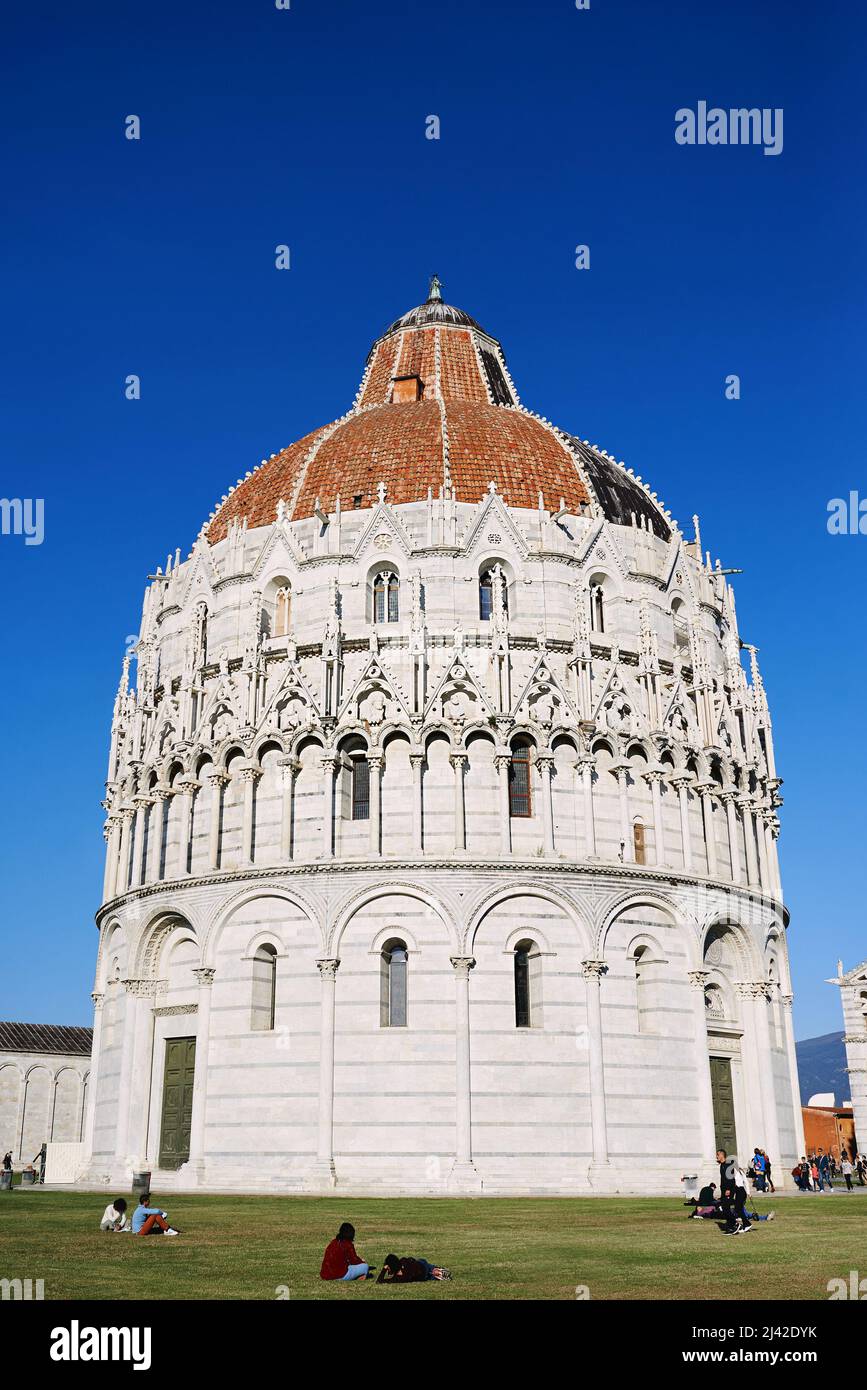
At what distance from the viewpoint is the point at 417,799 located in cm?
4062

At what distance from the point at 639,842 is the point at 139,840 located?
712 inches

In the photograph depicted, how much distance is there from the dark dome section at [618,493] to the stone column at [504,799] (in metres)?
12.5

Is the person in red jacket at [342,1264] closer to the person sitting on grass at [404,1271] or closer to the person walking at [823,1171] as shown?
the person sitting on grass at [404,1271]

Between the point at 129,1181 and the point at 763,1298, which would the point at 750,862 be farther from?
the point at 763,1298

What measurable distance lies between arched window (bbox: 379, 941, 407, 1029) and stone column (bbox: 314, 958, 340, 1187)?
152 centimetres

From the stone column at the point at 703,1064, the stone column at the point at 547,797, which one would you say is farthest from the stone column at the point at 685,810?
the stone column at the point at 547,797

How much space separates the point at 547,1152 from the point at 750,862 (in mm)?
14047

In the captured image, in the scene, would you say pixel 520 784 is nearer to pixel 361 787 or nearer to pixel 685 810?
pixel 361 787

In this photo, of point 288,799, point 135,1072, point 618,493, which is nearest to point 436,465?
point 618,493

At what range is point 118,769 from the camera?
4959cm

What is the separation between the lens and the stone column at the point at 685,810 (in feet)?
141

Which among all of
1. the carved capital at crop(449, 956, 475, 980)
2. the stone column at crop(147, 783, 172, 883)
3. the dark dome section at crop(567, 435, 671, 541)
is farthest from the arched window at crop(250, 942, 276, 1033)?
the dark dome section at crop(567, 435, 671, 541)
